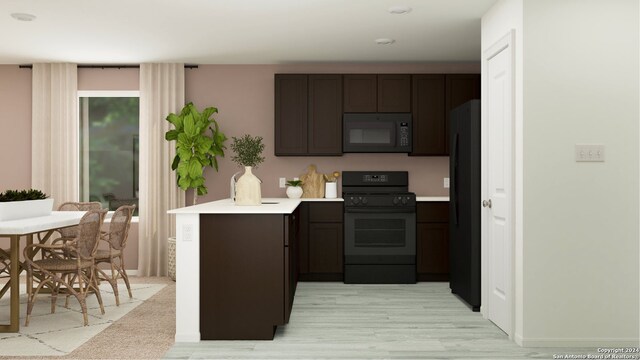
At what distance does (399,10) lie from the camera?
4.35 m

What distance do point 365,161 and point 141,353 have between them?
3.68 metres

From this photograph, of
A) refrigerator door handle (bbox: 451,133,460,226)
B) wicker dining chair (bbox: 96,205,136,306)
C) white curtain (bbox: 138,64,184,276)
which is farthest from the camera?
white curtain (bbox: 138,64,184,276)

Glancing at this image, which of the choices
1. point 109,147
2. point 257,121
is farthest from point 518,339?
point 109,147

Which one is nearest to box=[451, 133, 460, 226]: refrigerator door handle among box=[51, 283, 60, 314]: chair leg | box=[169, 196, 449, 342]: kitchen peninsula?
box=[169, 196, 449, 342]: kitchen peninsula

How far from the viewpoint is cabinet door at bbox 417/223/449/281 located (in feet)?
19.4

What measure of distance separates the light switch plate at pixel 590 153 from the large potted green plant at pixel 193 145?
12.4 feet

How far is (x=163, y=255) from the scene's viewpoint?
6.32 m

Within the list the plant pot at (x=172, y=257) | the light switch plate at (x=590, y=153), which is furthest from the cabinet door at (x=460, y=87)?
the plant pot at (x=172, y=257)

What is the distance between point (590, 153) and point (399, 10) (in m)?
1.81

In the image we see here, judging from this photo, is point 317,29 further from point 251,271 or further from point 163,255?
point 163,255

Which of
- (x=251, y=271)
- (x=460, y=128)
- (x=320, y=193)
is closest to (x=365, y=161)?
(x=320, y=193)

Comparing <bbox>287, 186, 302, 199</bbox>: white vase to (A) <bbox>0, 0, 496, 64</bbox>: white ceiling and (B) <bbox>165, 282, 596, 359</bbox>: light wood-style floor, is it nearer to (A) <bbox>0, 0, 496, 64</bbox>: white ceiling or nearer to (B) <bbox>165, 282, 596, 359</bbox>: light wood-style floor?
(B) <bbox>165, 282, 596, 359</bbox>: light wood-style floor

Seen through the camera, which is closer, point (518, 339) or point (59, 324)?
point (518, 339)

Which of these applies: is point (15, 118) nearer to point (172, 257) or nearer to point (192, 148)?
point (192, 148)
